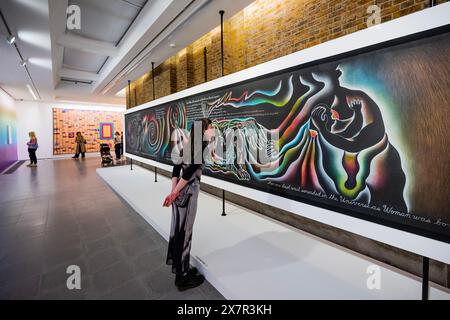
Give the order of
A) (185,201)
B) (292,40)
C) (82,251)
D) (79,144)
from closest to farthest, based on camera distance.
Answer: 1. (185,201)
2. (82,251)
3. (292,40)
4. (79,144)

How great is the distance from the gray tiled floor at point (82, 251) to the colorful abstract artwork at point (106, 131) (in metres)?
11.5

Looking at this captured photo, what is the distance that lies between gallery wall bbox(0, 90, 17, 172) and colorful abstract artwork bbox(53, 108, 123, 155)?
86.0 inches

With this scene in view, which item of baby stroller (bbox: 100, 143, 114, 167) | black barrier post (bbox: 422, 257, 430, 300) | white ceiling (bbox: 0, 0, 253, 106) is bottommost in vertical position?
black barrier post (bbox: 422, 257, 430, 300)

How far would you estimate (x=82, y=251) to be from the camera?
2.88 m

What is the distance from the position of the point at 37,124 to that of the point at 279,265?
17260 mm

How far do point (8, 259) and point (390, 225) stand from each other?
4.28 meters

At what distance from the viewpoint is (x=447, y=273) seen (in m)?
2.03

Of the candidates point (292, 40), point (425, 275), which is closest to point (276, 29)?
point (292, 40)

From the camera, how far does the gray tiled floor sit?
213cm

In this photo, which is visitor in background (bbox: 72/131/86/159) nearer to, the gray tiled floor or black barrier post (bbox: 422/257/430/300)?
the gray tiled floor

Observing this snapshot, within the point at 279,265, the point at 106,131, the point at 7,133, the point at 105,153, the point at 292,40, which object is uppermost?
the point at 292,40

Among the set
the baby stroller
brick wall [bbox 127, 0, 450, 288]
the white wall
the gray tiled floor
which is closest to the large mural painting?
brick wall [bbox 127, 0, 450, 288]

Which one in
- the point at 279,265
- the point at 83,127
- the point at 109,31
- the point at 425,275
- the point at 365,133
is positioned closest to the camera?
the point at 425,275

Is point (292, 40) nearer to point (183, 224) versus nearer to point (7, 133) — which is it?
point (183, 224)
